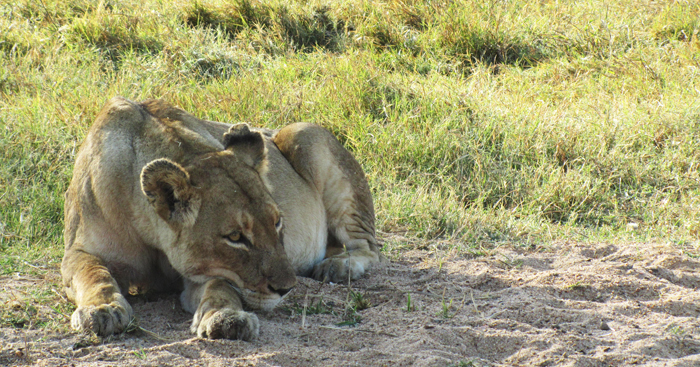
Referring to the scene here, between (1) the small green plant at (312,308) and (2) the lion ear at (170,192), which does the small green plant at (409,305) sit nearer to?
(1) the small green plant at (312,308)

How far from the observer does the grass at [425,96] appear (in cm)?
553

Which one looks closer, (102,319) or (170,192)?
(102,319)

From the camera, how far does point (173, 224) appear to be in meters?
3.33

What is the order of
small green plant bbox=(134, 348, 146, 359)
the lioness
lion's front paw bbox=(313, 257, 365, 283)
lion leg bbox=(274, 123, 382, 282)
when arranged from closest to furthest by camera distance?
1. small green plant bbox=(134, 348, 146, 359)
2. the lioness
3. lion's front paw bbox=(313, 257, 365, 283)
4. lion leg bbox=(274, 123, 382, 282)

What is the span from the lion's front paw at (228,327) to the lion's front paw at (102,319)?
35cm

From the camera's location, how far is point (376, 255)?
4.68 meters

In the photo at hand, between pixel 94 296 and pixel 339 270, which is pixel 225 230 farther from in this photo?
pixel 339 270

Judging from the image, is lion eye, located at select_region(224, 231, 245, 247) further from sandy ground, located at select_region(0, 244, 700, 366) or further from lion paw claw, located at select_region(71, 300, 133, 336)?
lion paw claw, located at select_region(71, 300, 133, 336)

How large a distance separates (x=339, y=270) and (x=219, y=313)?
130 cm

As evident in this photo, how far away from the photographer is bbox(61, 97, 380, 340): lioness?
10.6ft

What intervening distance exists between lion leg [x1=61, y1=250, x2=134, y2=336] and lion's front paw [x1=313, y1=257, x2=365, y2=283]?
1352 mm

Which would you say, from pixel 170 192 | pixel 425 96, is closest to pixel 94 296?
pixel 170 192

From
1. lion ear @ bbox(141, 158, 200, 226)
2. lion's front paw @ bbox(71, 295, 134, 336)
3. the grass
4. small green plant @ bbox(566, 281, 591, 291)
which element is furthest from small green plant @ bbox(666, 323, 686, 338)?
lion's front paw @ bbox(71, 295, 134, 336)

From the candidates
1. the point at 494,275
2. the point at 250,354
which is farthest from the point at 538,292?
the point at 250,354
